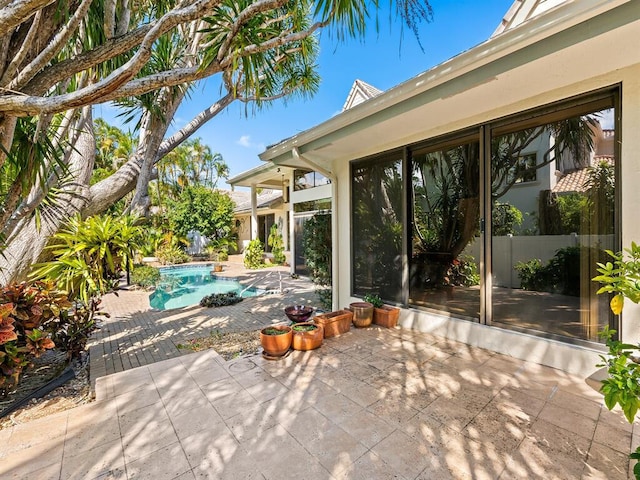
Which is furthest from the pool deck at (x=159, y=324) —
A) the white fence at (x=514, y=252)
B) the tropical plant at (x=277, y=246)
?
the tropical plant at (x=277, y=246)

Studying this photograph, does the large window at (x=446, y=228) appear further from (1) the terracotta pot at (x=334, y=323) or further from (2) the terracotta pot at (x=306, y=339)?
(2) the terracotta pot at (x=306, y=339)

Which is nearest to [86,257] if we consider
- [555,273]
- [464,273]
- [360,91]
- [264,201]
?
[464,273]

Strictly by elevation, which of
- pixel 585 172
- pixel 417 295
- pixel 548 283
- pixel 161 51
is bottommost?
pixel 417 295

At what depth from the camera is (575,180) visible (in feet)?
12.6

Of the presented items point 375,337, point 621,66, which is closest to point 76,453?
point 375,337

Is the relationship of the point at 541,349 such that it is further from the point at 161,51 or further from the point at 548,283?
the point at 161,51

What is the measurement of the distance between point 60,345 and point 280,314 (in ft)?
13.1

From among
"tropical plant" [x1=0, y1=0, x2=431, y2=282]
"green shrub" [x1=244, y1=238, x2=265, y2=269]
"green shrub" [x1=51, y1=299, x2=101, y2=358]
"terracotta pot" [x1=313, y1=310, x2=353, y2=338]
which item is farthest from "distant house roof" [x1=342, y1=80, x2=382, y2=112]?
"green shrub" [x1=51, y1=299, x2=101, y2=358]

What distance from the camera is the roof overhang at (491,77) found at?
2.36 m

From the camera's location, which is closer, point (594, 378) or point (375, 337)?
point (594, 378)

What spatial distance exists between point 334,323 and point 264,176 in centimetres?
947

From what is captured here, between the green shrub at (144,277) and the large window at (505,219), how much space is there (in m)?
9.51

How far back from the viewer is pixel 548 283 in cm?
438

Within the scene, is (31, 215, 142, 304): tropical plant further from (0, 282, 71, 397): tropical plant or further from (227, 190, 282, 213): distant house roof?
(227, 190, 282, 213): distant house roof
